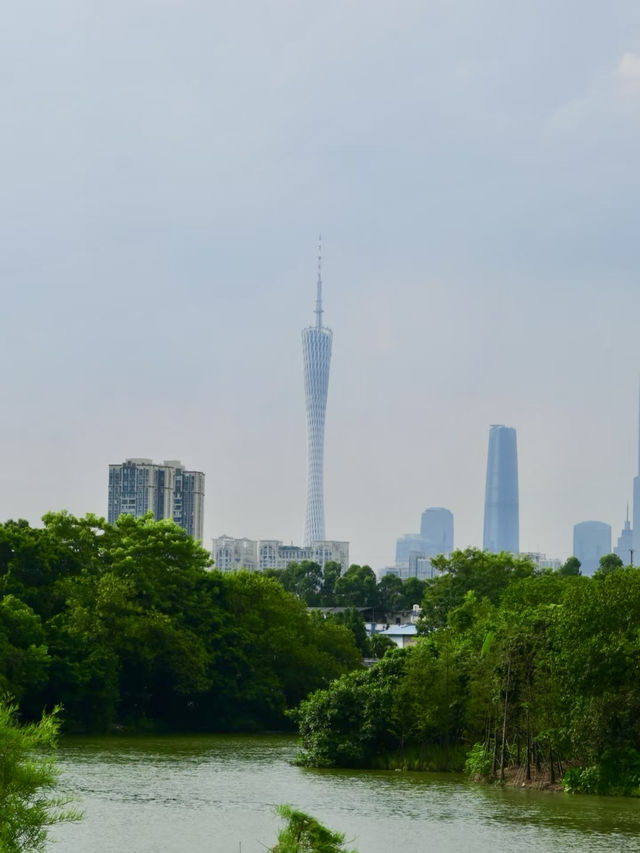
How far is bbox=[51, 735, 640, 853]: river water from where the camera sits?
85.3 feet

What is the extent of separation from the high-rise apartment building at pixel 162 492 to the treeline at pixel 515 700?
136481mm

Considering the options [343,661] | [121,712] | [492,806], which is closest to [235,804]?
[492,806]

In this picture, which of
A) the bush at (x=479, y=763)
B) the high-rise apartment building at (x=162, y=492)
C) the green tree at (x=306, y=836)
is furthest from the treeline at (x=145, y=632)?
the high-rise apartment building at (x=162, y=492)

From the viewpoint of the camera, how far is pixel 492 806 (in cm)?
3145

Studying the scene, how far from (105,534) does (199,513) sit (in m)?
127

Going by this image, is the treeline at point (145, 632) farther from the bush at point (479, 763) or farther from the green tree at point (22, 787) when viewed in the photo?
the green tree at point (22, 787)

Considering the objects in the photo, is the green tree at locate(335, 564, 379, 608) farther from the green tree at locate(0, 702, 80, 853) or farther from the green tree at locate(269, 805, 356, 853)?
the green tree at locate(269, 805, 356, 853)

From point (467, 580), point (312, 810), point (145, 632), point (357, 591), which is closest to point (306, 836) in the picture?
point (312, 810)

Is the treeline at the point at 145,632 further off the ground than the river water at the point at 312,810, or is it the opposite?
the treeline at the point at 145,632

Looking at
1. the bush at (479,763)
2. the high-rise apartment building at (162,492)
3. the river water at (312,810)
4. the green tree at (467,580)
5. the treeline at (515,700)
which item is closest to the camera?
the river water at (312,810)

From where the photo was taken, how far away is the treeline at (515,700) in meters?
33.0

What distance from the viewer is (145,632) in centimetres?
5497

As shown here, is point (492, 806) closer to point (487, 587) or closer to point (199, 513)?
point (487, 587)

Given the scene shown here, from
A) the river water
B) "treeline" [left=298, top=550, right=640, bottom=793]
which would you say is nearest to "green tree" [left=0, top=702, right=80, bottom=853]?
the river water
